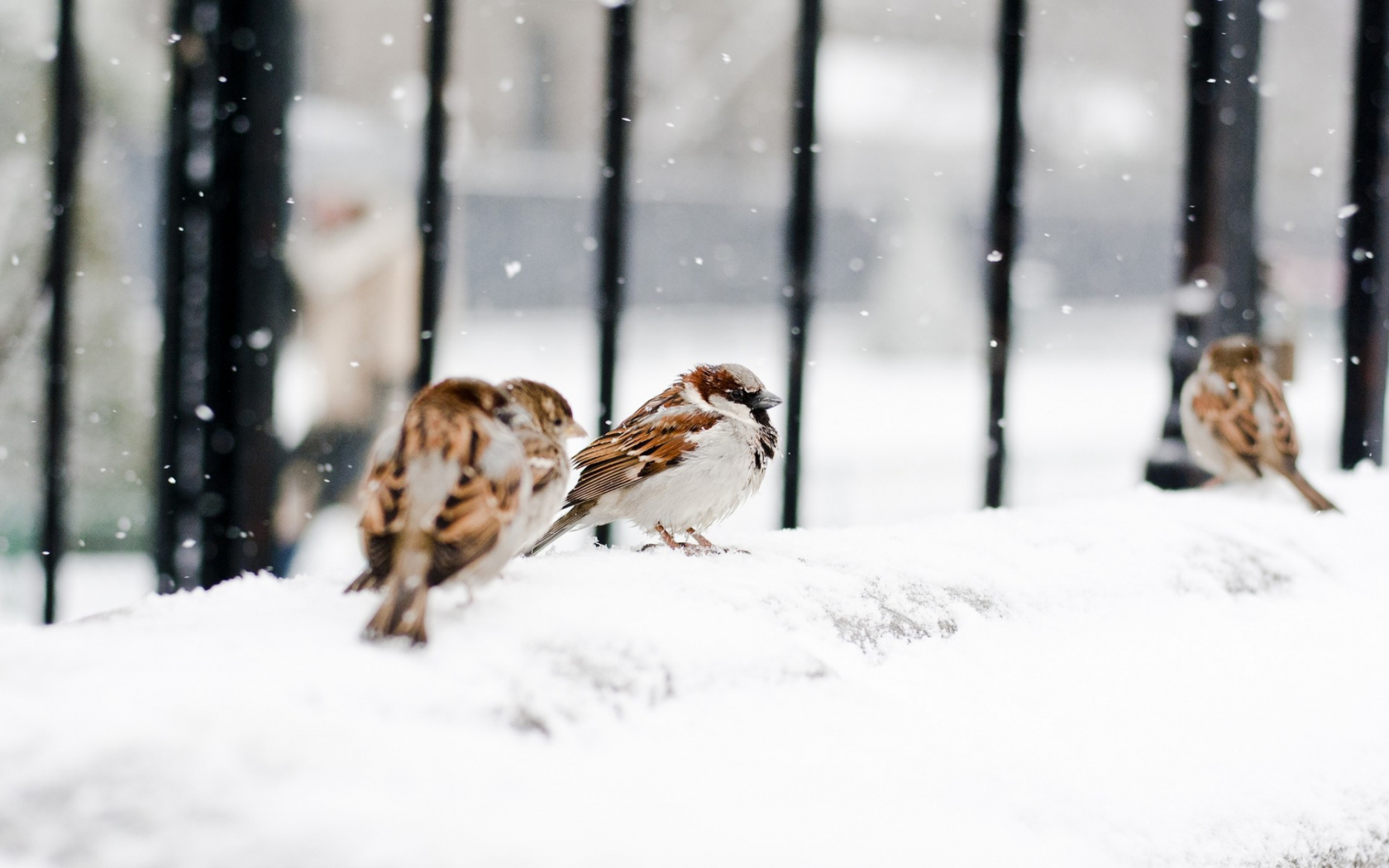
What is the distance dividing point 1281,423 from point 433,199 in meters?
2.18

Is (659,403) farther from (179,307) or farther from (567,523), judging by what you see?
(179,307)

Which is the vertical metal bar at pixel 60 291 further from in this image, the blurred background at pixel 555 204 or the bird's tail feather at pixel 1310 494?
the bird's tail feather at pixel 1310 494

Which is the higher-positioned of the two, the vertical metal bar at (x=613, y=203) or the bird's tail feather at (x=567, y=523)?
the vertical metal bar at (x=613, y=203)

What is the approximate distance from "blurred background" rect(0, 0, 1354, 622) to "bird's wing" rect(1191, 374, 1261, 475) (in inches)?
14.9

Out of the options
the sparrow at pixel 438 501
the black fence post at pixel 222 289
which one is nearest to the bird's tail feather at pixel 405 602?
the sparrow at pixel 438 501

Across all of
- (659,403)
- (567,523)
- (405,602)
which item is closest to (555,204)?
(659,403)

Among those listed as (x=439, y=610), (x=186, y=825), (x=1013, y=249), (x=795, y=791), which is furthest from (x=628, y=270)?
(x=186, y=825)

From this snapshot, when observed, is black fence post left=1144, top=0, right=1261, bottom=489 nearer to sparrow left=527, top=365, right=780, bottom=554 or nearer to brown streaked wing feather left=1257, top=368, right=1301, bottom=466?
brown streaked wing feather left=1257, top=368, right=1301, bottom=466

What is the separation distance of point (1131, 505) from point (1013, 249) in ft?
4.33

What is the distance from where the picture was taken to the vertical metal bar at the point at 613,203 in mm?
2971

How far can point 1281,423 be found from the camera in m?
2.94

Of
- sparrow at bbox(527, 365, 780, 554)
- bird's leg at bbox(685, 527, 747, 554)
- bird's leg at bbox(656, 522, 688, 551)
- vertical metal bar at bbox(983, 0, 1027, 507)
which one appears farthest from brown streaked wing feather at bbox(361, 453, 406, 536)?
vertical metal bar at bbox(983, 0, 1027, 507)

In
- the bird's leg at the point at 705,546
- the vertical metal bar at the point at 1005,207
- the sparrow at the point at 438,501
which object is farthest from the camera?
the vertical metal bar at the point at 1005,207

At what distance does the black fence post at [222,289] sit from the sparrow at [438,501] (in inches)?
71.4
